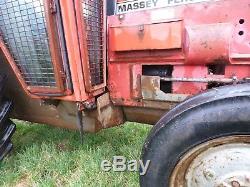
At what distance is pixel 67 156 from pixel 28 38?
3.16ft

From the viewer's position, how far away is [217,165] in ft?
4.91

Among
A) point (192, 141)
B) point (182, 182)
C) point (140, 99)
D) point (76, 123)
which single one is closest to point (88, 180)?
point (76, 123)

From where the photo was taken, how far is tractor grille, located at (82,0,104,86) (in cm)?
190

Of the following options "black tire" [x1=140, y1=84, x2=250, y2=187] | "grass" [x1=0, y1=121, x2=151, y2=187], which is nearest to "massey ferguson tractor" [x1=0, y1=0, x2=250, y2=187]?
"black tire" [x1=140, y1=84, x2=250, y2=187]

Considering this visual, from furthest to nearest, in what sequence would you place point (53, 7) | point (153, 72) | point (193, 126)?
point (153, 72), point (53, 7), point (193, 126)

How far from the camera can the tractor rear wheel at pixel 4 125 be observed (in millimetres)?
2244

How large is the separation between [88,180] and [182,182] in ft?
2.61

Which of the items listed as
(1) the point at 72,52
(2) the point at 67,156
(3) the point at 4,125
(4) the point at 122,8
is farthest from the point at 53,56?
(2) the point at 67,156

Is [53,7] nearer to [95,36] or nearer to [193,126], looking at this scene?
[95,36]

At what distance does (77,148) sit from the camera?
270cm

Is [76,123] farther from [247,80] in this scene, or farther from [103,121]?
[247,80]

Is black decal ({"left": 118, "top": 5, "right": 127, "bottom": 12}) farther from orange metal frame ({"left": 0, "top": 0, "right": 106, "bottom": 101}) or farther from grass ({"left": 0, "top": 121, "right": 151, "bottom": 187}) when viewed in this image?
grass ({"left": 0, "top": 121, "right": 151, "bottom": 187})

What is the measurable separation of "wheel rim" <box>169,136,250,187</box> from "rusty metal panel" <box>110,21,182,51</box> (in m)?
0.58

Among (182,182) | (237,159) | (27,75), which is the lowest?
(182,182)
